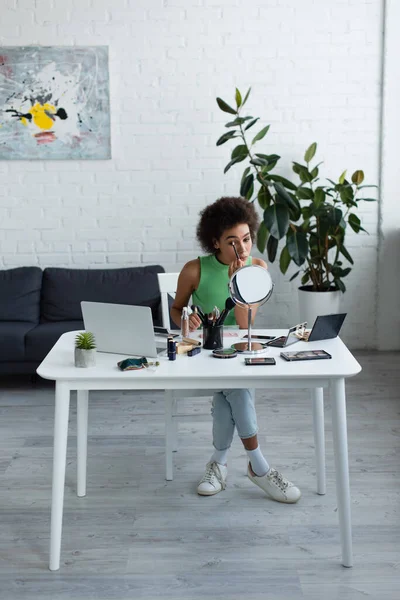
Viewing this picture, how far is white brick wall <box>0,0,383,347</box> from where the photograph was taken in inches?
185

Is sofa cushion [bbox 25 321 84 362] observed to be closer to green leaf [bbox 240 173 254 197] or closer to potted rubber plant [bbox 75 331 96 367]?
green leaf [bbox 240 173 254 197]

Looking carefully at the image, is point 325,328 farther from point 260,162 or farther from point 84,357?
point 260,162

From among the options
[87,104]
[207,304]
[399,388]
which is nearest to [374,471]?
[207,304]

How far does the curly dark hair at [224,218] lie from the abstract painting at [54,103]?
84.9 inches

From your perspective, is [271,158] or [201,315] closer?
[201,315]

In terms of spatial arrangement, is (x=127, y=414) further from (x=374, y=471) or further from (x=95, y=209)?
(x=95, y=209)

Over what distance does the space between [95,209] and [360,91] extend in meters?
1.97

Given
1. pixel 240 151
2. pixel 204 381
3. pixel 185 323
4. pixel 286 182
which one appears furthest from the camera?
pixel 286 182

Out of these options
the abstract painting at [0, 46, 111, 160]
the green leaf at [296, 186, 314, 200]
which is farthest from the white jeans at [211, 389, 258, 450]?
the abstract painting at [0, 46, 111, 160]

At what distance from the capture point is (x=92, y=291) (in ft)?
15.1

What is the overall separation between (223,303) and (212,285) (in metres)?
0.09

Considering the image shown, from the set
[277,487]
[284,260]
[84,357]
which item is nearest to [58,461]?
[84,357]

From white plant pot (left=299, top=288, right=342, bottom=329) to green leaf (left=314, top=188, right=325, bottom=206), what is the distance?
0.58 meters

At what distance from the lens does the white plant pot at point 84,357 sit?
7.37 ft
